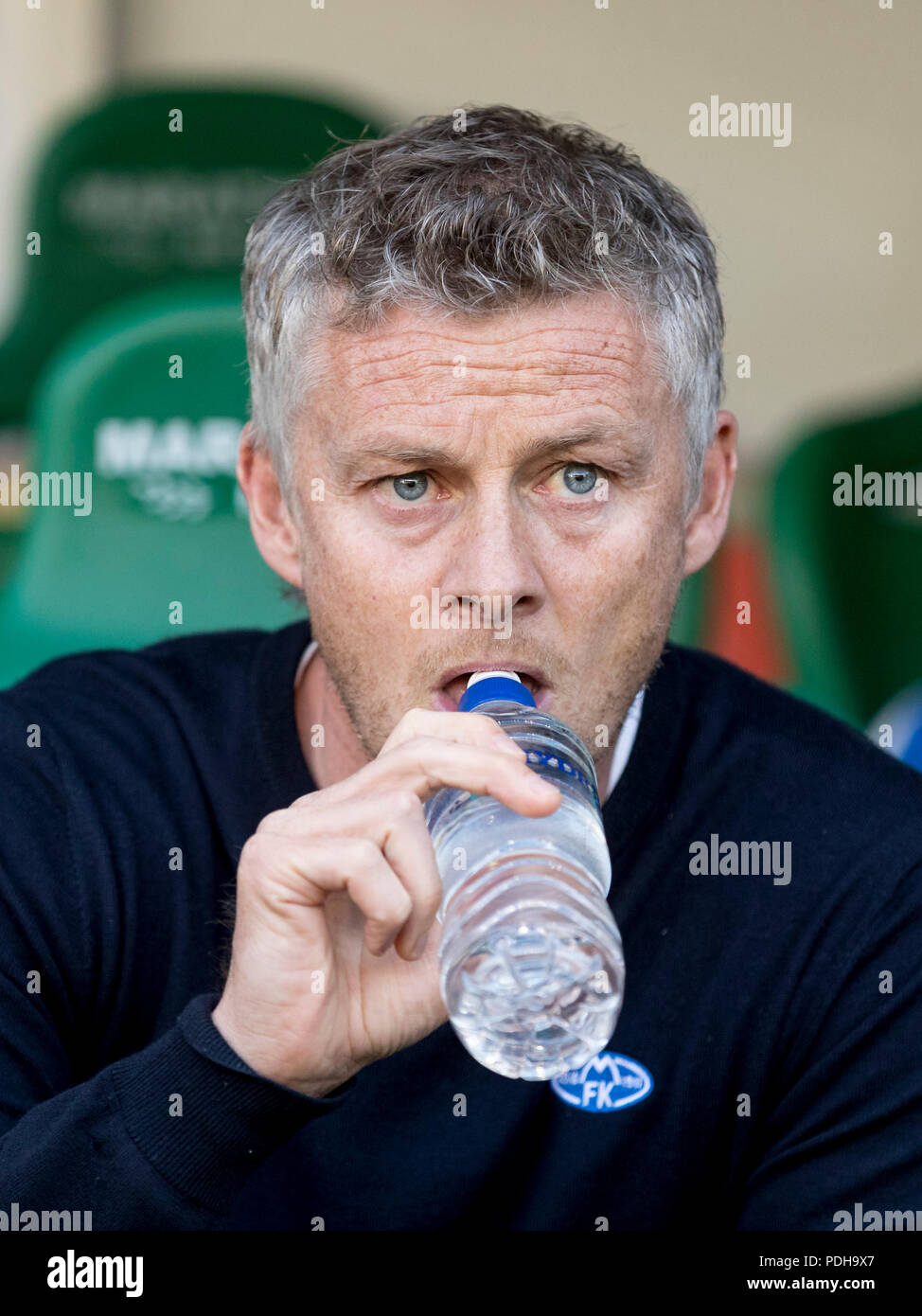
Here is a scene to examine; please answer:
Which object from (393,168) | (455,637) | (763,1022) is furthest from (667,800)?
(393,168)

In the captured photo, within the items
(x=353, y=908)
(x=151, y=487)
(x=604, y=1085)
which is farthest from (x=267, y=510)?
(x=151, y=487)

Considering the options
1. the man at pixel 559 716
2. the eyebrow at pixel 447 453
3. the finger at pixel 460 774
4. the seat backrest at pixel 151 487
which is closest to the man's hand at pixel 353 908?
the finger at pixel 460 774

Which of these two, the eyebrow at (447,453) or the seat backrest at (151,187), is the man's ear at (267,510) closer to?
the eyebrow at (447,453)

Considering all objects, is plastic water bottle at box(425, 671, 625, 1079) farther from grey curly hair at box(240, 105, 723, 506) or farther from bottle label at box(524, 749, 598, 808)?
grey curly hair at box(240, 105, 723, 506)

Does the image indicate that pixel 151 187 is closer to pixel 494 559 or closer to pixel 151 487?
pixel 151 487

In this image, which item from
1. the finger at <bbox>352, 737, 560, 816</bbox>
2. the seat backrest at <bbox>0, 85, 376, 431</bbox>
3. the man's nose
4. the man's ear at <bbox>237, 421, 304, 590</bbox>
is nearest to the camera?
the finger at <bbox>352, 737, 560, 816</bbox>

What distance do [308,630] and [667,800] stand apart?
0.51 meters

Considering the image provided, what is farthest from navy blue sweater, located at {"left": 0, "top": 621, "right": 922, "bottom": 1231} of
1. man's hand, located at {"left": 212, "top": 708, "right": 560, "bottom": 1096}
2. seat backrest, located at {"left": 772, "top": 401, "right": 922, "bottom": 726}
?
seat backrest, located at {"left": 772, "top": 401, "right": 922, "bottom": 726}

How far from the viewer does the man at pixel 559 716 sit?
64.4 inches

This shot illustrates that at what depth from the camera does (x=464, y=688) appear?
5.35 ft

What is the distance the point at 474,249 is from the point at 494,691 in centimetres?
53

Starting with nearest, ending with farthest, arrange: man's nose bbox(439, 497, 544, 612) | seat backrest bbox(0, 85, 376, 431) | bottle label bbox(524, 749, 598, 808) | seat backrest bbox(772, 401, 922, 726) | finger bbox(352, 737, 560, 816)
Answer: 1. finger bbox(352, 737, 560, 816)
2. bottle label bbox(524, 749, 598, 808)
3. man's nose bbox(439, 497, 544, 612)
4. seat backrest bbox(0, 85, 376, 431)
5. seat backrest bbox(772, 401, 922, 726)

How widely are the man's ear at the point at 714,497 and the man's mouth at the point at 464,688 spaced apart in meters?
0.34

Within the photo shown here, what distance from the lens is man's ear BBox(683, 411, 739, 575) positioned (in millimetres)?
1911
